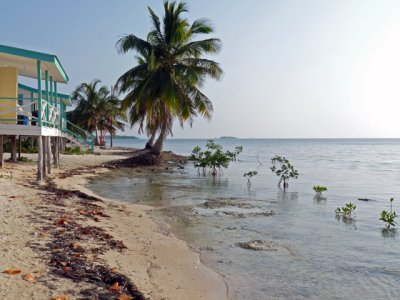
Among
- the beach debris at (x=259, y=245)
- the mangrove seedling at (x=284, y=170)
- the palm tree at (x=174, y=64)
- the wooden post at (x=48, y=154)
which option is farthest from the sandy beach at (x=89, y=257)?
the palm tree at (x=174, y=64)

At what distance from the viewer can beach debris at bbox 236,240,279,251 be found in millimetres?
7829

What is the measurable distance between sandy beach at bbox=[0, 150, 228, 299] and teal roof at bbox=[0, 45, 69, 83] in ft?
14.6

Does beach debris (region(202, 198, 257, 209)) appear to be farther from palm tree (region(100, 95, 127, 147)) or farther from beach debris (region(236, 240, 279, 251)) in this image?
palm tree (region(100, 95, 127, 147))

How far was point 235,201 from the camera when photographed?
1405 cm

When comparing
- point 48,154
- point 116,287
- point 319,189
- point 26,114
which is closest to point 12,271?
point 116,287

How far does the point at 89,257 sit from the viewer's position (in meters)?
5.76

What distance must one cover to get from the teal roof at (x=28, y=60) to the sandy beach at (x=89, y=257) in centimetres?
445

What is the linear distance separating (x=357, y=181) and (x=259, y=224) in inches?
614

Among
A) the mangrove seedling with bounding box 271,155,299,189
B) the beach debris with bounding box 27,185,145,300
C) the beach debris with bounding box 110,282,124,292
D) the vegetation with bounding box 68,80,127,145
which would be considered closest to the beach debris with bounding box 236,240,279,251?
the beach debris with bounding box 27,185,145,300

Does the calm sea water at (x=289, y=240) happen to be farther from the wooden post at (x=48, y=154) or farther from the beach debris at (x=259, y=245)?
the wooden post at (x=48, y=154)

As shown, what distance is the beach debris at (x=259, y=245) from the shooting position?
783 centimetres

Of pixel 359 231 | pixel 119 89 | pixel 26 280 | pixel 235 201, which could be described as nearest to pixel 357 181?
pixel 235 201

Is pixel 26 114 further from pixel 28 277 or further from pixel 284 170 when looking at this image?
pixel 284 170

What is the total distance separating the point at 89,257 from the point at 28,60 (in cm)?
932
